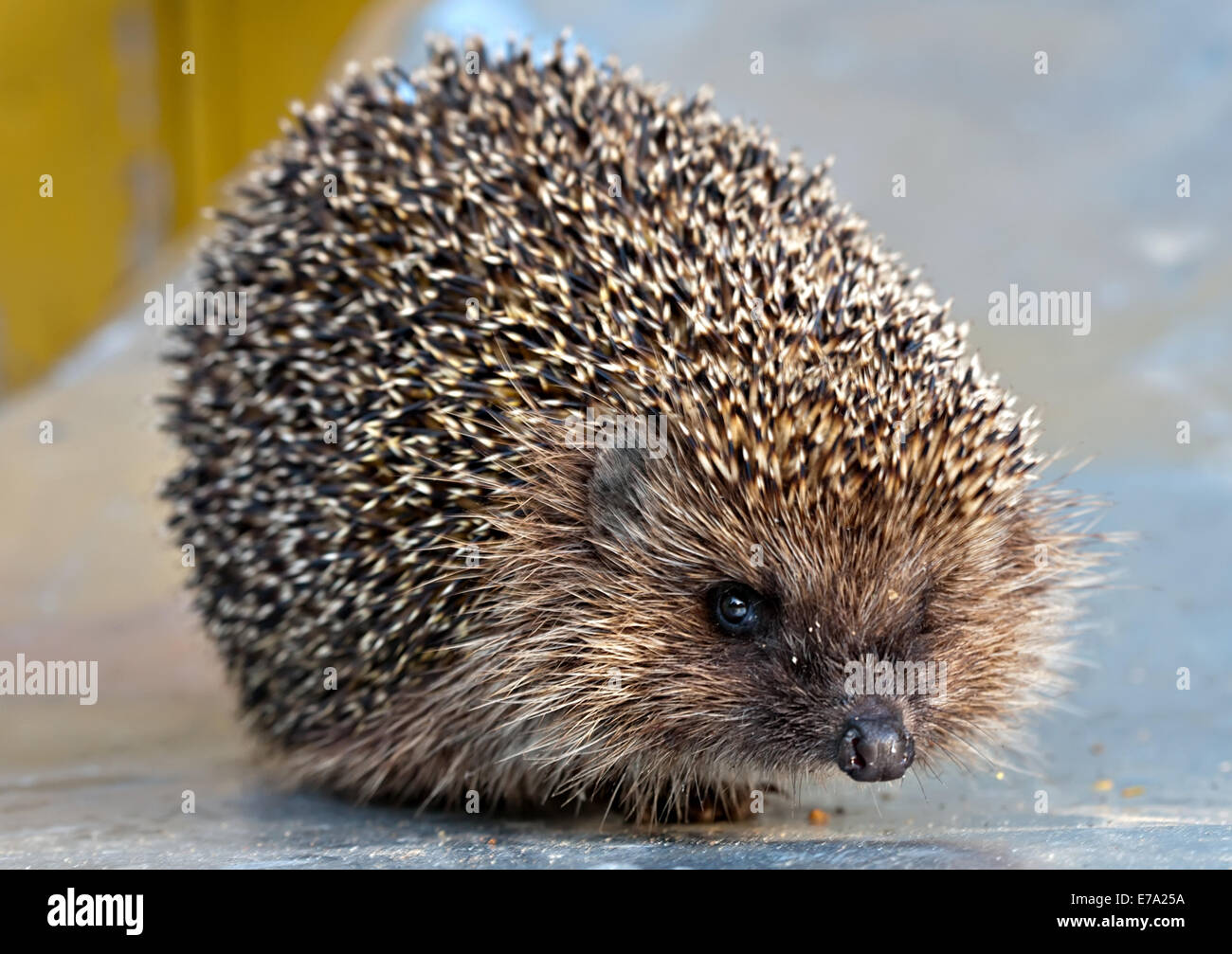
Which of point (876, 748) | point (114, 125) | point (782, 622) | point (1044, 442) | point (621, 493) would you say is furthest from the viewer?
point (114, 125)

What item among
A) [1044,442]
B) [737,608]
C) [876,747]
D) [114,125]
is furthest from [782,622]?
[114,125]

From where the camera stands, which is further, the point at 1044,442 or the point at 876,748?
the point at 1044,442

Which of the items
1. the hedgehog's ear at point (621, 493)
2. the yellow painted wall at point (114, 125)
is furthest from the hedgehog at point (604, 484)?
the yellow painted wall at point (114, 125)

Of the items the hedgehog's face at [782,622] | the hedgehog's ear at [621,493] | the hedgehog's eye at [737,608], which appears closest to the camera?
the hedgehog's face at [782,622]

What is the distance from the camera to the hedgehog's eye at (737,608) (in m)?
3.83

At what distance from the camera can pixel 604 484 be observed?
13.3ft

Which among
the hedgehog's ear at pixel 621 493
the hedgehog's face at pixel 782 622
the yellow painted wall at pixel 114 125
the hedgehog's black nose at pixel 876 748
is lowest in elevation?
the hedgehog's black nose at pixel 876 748

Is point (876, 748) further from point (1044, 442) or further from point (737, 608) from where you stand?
point (1044, 442)

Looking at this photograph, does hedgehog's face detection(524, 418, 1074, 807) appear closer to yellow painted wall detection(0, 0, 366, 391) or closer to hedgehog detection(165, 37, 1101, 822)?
hedgehog detection(165, 37, 1101, 822)

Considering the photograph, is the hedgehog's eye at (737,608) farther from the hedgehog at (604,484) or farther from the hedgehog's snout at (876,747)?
the hedgehog's snout at (876,747)

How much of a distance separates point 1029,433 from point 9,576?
5.67 m

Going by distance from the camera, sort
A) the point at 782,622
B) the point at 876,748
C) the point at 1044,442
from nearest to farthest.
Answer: the point at 876,748, the point at 782,622, the point at 1044,442

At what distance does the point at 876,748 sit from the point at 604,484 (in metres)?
1.05

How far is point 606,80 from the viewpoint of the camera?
5.14 meters
